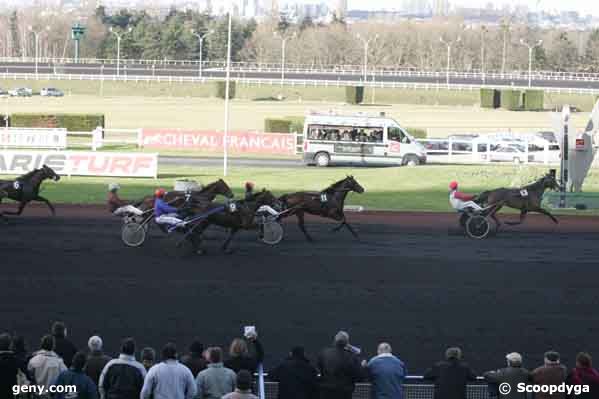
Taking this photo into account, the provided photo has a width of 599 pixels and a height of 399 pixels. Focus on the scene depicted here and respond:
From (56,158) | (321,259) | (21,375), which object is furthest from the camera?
(56,158)

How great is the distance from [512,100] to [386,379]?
71110mm

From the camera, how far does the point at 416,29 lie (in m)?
130

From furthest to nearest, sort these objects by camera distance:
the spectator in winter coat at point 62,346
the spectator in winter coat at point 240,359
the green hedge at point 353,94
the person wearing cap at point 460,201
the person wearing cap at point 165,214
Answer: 1. the green hedge at point 353,94
2. the person wearing cap at point 460,201
3. the person wearing cap at point 165,214
4. the spectator in winter coat at point 62,346
5. the spectator in winter coat at point 240,359

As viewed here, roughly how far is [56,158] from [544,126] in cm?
3841

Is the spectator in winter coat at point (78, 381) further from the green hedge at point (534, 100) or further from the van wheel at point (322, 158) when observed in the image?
the green hedge at point (534, 100)

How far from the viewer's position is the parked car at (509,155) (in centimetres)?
3948

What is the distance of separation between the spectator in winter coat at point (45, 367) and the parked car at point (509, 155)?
31897 mm

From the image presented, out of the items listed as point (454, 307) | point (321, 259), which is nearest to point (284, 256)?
point (321, 259)

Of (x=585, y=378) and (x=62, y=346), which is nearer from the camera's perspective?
(x=585, y=378)

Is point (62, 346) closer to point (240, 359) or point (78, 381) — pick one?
point (78, 381)

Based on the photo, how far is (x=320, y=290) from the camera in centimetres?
1652

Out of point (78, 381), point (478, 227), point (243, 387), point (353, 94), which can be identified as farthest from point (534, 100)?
point (243, 387)

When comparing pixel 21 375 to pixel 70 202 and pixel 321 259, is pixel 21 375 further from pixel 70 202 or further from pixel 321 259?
pixel 70 202

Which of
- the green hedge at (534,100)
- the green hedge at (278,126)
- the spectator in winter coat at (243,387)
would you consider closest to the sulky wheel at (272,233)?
the spectator in winter coat at (243,387)
